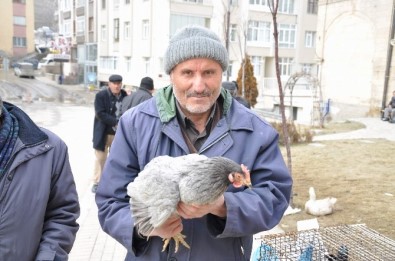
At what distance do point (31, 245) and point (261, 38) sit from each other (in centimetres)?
3658

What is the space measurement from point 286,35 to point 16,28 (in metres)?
46.1

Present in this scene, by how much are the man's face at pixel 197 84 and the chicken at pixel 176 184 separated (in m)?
0.32

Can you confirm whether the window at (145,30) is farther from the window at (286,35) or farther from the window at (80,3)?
the window at (80,3)

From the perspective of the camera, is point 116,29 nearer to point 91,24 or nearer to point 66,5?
point 91,24

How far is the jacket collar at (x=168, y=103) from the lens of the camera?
85.7 inches

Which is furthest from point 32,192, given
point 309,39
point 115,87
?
point 309,39

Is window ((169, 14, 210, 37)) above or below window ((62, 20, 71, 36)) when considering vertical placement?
below

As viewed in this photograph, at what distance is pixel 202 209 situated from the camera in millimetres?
1867

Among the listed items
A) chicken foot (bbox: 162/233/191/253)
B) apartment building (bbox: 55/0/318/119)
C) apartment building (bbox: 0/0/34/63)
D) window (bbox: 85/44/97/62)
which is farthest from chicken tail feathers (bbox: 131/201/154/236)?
apartment building (bbox: 0/0/34/63)

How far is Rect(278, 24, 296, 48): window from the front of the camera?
Answer: 38531 mm

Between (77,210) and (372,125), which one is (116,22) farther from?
(77,210)

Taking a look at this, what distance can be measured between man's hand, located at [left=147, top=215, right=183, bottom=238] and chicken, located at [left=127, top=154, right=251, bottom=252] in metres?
0.03

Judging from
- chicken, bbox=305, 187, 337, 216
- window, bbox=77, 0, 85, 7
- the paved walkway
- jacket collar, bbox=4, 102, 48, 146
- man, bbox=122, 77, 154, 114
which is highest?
window, bbox=77, 0, 85, 7

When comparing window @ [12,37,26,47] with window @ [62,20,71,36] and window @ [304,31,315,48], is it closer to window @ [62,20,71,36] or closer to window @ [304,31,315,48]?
window @ [62,20,71,36]
